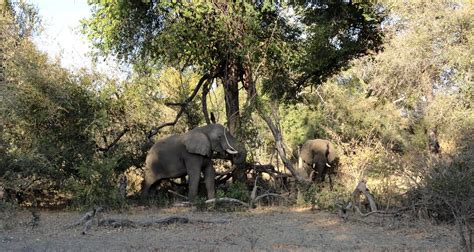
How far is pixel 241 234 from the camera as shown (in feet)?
37.8

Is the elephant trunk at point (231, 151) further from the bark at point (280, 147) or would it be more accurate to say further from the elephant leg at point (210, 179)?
the bark at point (280, 147)

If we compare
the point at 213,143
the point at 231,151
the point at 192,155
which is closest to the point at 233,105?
the point at 213,143

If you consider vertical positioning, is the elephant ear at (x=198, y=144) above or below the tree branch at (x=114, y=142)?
below

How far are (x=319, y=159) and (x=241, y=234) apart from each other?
12.7 m

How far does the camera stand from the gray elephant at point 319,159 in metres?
23.7

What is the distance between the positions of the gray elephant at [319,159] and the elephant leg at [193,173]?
6.50m

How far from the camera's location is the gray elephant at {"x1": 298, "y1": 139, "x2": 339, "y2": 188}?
2370cm

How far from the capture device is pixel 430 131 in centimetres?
2462

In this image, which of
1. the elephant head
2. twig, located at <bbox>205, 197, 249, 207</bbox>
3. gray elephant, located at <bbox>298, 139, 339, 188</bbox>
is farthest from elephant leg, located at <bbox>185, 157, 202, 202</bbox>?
gray elephant, located at <bbox>298, 139, 339, 188</bbox>

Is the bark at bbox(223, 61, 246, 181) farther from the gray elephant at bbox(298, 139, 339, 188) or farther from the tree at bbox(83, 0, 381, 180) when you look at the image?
the gray elephant at bbox(298, 139, 339, 188)

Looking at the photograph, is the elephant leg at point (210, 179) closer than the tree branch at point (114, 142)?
Yes

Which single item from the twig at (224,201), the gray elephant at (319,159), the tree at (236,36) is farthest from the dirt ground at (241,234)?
the gray elephant at (319,159)

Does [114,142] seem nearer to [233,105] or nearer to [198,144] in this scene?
[198,144]

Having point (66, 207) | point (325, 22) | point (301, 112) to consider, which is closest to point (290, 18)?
point (325, 22)
